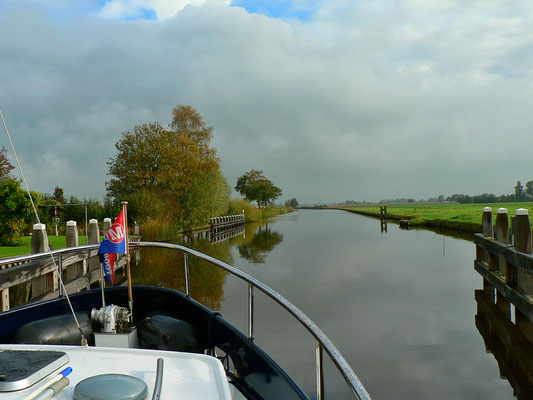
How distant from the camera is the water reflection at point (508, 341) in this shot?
496cm

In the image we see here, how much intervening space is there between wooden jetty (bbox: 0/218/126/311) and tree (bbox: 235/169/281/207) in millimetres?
71261

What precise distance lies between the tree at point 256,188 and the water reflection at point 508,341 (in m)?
72.6

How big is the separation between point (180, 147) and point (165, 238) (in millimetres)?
12179

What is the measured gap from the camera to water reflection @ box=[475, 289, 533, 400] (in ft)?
16.3

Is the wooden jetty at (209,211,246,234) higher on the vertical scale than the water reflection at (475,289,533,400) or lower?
higher

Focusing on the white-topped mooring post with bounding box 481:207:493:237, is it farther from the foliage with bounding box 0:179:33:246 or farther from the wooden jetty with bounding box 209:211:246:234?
the wooden jetty with bounding box 209:211:246:234

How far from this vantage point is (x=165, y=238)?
20203 millimetres

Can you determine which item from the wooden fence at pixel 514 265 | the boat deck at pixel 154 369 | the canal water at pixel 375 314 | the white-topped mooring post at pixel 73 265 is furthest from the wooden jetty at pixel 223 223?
the boat deck at pixel 154 369

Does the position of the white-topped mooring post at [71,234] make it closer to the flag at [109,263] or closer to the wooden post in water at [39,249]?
the wooden post in water at [39,249]

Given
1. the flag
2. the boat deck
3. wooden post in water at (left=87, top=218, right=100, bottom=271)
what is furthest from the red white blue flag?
wooden post in water at (left=87, top=218, right=100, bottom=271)

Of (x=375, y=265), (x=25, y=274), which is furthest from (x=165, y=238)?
(x=25, y=274)

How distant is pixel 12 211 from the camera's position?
1148 centimetres

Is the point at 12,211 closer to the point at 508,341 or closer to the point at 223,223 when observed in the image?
the point at 508,341

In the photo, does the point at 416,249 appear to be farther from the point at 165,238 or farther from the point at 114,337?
the point at 114,337
